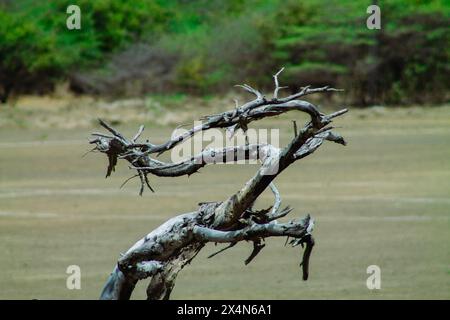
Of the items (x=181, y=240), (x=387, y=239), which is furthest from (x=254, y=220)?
(x=387, y=239)

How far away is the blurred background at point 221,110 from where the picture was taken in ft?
46.3

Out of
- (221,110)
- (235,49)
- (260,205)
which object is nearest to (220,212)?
(260,205)

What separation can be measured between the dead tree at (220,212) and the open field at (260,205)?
5997mm

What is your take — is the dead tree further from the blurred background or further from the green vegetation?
the green vegetation

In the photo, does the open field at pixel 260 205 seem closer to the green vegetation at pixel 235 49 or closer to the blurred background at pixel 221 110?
the blurred background at pixel 221 110

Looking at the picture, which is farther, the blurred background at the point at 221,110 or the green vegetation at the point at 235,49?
the green vegetation at the point at 235,49

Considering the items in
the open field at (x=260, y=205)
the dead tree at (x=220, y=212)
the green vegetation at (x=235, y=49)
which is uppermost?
the green vegetation at (x=235, y=49)

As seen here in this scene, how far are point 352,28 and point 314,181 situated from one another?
601 inches

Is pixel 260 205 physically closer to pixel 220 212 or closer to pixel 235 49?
pixel 220 212

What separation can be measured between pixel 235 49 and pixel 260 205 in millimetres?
18244

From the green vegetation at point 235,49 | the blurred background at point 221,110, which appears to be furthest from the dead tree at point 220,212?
the green vegetation at point 235,49

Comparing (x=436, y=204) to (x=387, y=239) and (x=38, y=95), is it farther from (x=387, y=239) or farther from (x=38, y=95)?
(x=38, y=95)

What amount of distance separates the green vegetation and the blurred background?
0.05 metres

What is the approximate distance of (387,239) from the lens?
15680 millimetres
